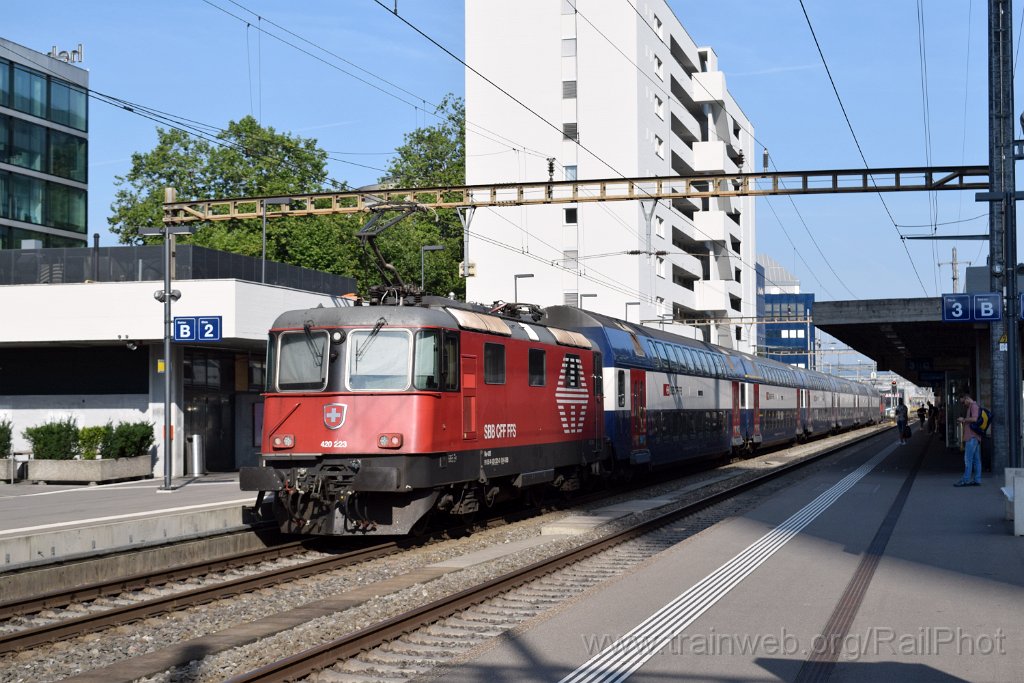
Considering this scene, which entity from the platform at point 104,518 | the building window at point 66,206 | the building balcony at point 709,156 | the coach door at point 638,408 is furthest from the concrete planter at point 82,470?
the building balcony at point 709,156

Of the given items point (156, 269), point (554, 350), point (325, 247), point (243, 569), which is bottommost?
point (243, 569)

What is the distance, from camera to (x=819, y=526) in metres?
15.6

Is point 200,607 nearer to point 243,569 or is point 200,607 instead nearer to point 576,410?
point 243,569

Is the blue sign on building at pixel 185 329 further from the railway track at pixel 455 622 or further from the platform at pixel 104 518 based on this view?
the railway track at pixel 455 622

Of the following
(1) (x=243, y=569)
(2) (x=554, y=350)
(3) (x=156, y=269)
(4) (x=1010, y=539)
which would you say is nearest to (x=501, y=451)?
(2) (x=554, y=350)

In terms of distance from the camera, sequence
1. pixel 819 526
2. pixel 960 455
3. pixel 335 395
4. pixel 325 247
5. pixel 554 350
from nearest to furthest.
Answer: pixel 335 395, pixel 819 526, pixel 554 350, pixel 960 455, pixel 325 247

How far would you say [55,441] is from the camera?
81.4 feet

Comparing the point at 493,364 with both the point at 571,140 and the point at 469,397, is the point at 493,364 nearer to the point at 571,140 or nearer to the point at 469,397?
the point at 469,397

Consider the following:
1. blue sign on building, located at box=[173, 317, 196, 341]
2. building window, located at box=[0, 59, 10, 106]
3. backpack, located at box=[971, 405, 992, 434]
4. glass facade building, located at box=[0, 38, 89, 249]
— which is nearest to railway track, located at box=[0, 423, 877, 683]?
backpack, located at box=[971, 405, 992, 434]

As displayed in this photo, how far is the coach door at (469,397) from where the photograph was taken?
1521cm

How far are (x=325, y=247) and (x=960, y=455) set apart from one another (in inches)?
1265

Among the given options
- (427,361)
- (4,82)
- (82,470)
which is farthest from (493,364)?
(4,82)

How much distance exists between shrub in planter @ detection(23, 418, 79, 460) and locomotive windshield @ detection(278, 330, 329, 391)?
39.7 feet

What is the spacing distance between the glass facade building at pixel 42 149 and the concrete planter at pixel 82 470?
35.6 metres
